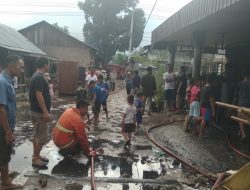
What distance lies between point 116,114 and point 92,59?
29134mm

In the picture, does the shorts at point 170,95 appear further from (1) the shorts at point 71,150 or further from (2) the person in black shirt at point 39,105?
(2) the person in black shirt at point 39,105

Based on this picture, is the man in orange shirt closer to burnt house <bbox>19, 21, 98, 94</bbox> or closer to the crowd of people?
the crowd of people

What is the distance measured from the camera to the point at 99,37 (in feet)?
179

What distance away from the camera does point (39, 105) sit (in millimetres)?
6824

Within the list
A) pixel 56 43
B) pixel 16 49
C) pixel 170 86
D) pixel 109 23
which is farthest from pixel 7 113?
pixel 109 23

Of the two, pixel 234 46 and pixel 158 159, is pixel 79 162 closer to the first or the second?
pixel 158 159

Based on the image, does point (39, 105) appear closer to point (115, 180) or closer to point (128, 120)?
point (115, 180)

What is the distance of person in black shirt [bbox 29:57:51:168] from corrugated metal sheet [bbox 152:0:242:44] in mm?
4165

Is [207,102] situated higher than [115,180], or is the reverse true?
[207,102]

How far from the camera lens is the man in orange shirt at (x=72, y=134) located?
7238 millimetres

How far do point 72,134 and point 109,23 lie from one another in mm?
47324

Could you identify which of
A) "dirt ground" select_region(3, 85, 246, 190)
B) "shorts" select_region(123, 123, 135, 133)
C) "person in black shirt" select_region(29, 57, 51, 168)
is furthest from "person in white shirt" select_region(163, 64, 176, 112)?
"person in black shirt" select_region(29, 57, 51, 168)

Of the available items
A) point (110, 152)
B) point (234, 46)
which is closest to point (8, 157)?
point (110, 152)

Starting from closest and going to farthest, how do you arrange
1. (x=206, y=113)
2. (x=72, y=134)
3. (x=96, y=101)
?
(x=72, y=134)
(x=206, y=113)
(x=96, y=101)
